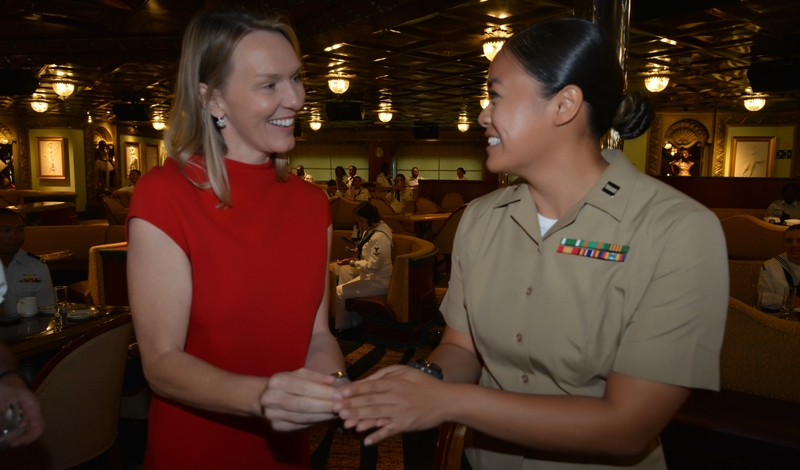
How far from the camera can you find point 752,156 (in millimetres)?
15602

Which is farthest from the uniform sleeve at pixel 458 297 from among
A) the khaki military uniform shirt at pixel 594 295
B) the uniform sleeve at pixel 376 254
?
the uniform sleeve at pixel 376 254

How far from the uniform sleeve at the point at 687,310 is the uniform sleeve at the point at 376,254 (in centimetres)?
474

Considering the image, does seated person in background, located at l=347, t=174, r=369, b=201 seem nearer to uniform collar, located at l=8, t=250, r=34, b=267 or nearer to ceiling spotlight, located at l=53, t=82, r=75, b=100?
ceiling spotlight, located at l=53, t=82, r=75, b=100

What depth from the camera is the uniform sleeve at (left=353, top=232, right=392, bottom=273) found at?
5676mm

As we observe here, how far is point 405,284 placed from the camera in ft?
17.2

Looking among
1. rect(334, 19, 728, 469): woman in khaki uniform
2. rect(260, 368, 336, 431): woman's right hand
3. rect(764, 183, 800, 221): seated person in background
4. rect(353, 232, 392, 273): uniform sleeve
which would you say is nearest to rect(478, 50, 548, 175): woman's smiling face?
rect(334, 19, 728, 469): woman in khaki uniform

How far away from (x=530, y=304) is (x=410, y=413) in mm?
350

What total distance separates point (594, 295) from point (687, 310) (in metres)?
0.16

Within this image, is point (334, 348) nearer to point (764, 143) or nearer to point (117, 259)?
point (117, 259)

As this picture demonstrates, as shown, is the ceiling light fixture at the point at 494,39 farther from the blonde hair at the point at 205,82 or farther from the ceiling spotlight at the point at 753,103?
the ceiling spotlight at the point at 753,103

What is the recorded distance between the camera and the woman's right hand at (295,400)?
96 centimetres

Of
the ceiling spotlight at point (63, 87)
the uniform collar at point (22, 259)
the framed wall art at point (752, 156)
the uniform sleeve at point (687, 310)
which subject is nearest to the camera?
the uniform sleeve at point (687, 310)

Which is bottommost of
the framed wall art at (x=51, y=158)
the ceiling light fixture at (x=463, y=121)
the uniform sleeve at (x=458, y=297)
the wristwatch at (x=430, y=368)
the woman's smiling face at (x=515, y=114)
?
the wristwatch at (x=430, y=368)

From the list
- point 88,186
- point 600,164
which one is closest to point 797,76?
point 600,164
